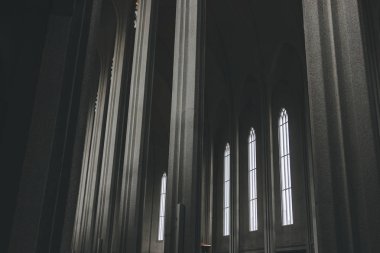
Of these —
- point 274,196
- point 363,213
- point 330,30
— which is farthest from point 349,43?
point 274,196

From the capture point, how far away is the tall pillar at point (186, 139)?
6.92 metres

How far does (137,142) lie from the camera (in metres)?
9.89

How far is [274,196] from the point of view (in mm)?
16109

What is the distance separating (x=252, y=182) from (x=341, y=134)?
1292 cm

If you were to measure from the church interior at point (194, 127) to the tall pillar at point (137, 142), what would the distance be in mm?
38

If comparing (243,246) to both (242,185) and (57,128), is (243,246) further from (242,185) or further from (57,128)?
(57,128)

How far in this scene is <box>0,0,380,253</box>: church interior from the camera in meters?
1.89

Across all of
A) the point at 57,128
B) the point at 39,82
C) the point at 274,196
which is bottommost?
the point at 57,128

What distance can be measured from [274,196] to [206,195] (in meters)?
4.37

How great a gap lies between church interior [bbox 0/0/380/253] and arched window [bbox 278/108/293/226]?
0.06 metres

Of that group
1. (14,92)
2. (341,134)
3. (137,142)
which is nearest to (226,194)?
(137,142)

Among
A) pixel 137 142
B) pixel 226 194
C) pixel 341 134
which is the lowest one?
pixel 341 134

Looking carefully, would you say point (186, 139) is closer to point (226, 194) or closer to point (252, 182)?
point (252, 182)

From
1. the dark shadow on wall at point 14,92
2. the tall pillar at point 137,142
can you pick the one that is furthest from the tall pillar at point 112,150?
the dark shadow on wall at point 14,92
